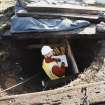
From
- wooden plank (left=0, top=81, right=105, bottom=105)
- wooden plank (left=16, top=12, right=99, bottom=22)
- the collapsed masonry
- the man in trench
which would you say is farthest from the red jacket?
wooden plank (left=16, top=12, right=99, bottom=22)

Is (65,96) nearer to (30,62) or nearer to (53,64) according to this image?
(53,64)

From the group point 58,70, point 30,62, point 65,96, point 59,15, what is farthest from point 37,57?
point 65,96

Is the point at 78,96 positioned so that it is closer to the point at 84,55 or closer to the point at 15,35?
the point at 84,55

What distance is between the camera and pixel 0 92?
23.8 feet

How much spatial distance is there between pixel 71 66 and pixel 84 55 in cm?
61

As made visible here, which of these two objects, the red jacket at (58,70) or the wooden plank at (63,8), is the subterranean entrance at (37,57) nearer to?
the red jacket at (58,70)

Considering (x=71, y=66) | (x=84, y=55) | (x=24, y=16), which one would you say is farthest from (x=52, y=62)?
(x=24, y=16)

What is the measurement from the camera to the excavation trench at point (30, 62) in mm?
7930

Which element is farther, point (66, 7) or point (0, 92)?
point (66, 7)

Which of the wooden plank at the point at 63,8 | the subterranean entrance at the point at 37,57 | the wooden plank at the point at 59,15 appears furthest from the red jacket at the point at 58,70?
the wooden plank at the point at 63,8

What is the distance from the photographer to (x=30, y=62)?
8.91 metres

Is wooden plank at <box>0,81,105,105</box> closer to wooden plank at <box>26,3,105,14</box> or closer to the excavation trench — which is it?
the excavation trench

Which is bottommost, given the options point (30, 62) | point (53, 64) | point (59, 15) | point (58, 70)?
point (30, 62)

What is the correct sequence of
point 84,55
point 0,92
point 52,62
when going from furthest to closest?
point 84,55, point 52,62, point 0,92
